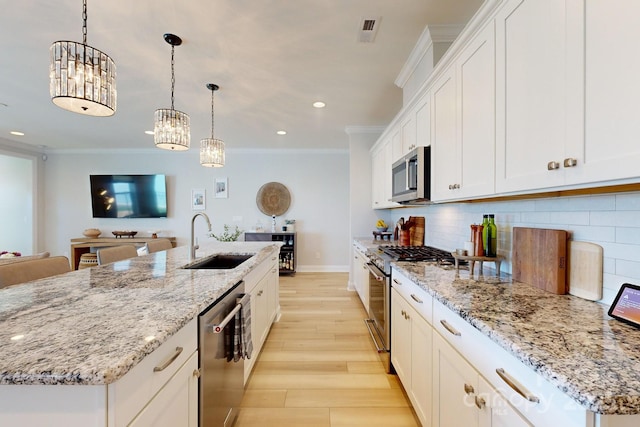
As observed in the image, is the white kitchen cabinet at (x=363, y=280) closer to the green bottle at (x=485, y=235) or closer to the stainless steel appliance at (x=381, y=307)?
the stainless steel appliance at (x=381, y=307)

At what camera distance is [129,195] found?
5965mm

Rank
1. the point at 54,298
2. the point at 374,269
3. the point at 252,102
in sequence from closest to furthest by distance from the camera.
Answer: the point at 54,298
the point at 374,269
the point at 252,102

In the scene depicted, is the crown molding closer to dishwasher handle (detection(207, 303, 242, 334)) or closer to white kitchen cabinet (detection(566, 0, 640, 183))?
white kitchen cabinet (detection(566, 0, 640, 183))

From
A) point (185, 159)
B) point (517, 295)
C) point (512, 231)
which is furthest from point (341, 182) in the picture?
point (517, 295)

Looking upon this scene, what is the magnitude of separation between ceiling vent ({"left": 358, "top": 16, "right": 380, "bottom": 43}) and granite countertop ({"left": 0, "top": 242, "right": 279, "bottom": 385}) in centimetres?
198

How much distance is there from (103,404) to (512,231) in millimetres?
1963

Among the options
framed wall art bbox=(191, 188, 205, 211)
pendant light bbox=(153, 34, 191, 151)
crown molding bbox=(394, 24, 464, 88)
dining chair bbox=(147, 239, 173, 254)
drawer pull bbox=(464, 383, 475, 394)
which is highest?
crown molding bbox=(394, 24, 464, 88)

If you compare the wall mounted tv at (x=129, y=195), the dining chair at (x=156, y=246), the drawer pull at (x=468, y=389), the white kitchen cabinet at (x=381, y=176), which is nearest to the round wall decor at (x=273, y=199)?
the wall mounted tv at (x=129, y=195)

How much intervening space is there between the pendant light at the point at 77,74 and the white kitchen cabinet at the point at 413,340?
2.12 meters

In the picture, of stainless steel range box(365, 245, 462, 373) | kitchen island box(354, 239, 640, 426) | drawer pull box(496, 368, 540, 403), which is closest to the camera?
kitchen island box(354, 239, 640, 426)

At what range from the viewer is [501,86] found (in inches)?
50.1

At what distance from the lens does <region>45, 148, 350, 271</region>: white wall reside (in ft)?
19.7

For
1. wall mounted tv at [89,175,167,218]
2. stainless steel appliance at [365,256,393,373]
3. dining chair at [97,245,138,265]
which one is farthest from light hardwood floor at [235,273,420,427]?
wall mounted tv at [89,175,167,218]

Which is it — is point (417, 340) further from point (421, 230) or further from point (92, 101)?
point (92, 101)
